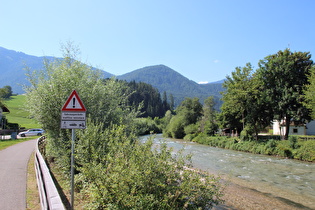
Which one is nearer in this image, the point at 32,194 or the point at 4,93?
the point at 32,194

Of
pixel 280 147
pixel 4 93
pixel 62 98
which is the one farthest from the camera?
pixel 4 93

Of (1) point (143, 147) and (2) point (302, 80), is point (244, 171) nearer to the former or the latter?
(1) point (143, 147)

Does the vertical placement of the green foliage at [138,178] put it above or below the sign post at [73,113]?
below

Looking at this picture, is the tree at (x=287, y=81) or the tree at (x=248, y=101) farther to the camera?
the tree at (x=248, y=101)

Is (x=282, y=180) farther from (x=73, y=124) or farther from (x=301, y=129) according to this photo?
(x=301, y=129)

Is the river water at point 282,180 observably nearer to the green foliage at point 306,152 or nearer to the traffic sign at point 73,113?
the green foliage at point 306,152

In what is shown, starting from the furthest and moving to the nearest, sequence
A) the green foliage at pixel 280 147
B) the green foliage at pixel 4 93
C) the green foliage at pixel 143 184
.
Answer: the green foliage at pixel 4 93 → the green foliage at pixel 280 147 → the green foliage at pixel 143 184

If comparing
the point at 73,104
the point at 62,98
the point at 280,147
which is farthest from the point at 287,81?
the point at 73,104

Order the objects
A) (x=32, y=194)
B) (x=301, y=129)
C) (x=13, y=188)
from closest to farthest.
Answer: (x=32, y=194)
(x=13, y=188)
(x=301, y=129)

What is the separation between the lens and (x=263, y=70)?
1444 inches

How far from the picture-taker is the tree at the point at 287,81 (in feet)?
111

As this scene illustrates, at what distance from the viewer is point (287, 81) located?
3484 cm

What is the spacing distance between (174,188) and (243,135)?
3463 cm

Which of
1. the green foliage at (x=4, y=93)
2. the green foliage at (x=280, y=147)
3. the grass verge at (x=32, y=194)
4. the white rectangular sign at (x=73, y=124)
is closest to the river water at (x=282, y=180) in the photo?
the green foliage at (x=280, y=147)
